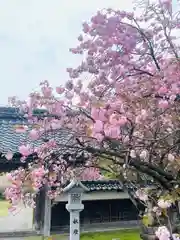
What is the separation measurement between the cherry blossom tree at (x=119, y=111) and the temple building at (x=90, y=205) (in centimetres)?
411

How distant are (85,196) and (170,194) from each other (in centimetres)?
681

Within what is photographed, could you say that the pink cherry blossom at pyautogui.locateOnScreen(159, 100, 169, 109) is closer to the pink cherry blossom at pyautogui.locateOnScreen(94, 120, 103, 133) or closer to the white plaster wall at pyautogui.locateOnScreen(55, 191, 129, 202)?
the pink cherry blossom at pyautogui.locateOnScreen(94, 120, 103, 133)

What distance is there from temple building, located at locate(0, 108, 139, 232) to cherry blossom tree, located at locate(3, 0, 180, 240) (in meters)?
4.11

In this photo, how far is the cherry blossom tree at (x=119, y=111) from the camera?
2.84m

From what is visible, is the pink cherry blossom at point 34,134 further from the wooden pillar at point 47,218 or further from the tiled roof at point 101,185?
the tiled roof at point 101,185

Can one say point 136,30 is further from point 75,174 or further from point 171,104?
point 75,174

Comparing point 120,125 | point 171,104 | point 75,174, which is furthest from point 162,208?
point 75,174

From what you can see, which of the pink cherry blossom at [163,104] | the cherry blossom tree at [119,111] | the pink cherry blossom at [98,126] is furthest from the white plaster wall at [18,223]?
the pink cherry blossom at [98,126]

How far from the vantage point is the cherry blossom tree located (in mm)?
2844

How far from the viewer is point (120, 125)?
2846mm

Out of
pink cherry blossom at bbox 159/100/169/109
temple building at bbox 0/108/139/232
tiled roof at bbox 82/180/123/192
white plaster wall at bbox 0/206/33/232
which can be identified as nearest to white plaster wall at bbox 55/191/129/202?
temple building at bbox 0/108/139/232

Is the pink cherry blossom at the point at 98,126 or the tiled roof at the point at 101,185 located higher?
the tiled roof at the point at 101,185

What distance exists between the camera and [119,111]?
3051mm

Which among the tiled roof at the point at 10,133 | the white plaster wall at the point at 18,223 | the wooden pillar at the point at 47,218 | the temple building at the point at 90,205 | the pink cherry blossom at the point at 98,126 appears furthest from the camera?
the white plaster wall at the point at 18,223
